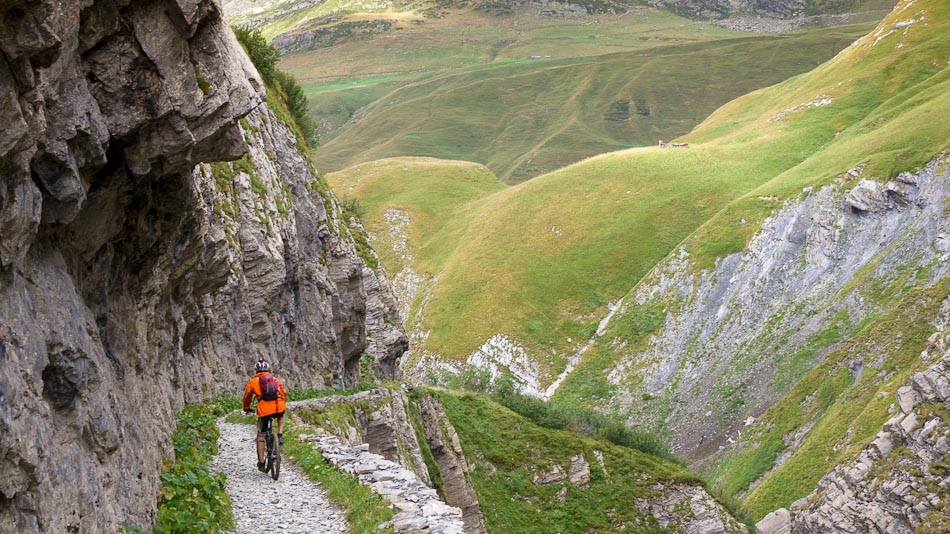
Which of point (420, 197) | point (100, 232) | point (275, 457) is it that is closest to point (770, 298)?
point (420, 197)

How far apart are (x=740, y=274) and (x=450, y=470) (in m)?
60.3

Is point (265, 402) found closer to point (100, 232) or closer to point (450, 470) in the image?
point (100, 232)

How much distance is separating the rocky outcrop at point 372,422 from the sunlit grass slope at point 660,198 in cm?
6154

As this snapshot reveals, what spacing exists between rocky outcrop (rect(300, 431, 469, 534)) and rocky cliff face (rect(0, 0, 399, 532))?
4.19 m

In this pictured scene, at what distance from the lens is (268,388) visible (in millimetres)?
17984

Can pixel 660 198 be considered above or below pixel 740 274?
above

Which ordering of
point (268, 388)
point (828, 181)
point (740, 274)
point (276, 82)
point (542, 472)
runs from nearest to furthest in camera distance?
1. point (268, 388)
2. point (276, 82)
3. point (542, 472)
4. point (740, 274)
5. point (828, 181)

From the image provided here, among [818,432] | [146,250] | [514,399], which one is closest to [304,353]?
[146,250]

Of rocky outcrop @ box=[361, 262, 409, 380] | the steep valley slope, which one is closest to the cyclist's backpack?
rocky outcrop @ box=[361, 262, 409, 380]

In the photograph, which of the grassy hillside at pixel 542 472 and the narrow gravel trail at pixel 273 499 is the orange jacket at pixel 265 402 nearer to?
the narrow gravel trail at pixel 273 499

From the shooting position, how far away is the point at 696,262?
99938mm

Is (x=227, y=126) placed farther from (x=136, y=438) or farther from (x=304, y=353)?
(x=304, y=353)

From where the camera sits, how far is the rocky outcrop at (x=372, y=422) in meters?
26.1

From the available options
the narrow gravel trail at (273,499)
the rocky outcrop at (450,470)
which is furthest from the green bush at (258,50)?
the narrow gravel trail at (273,499)
